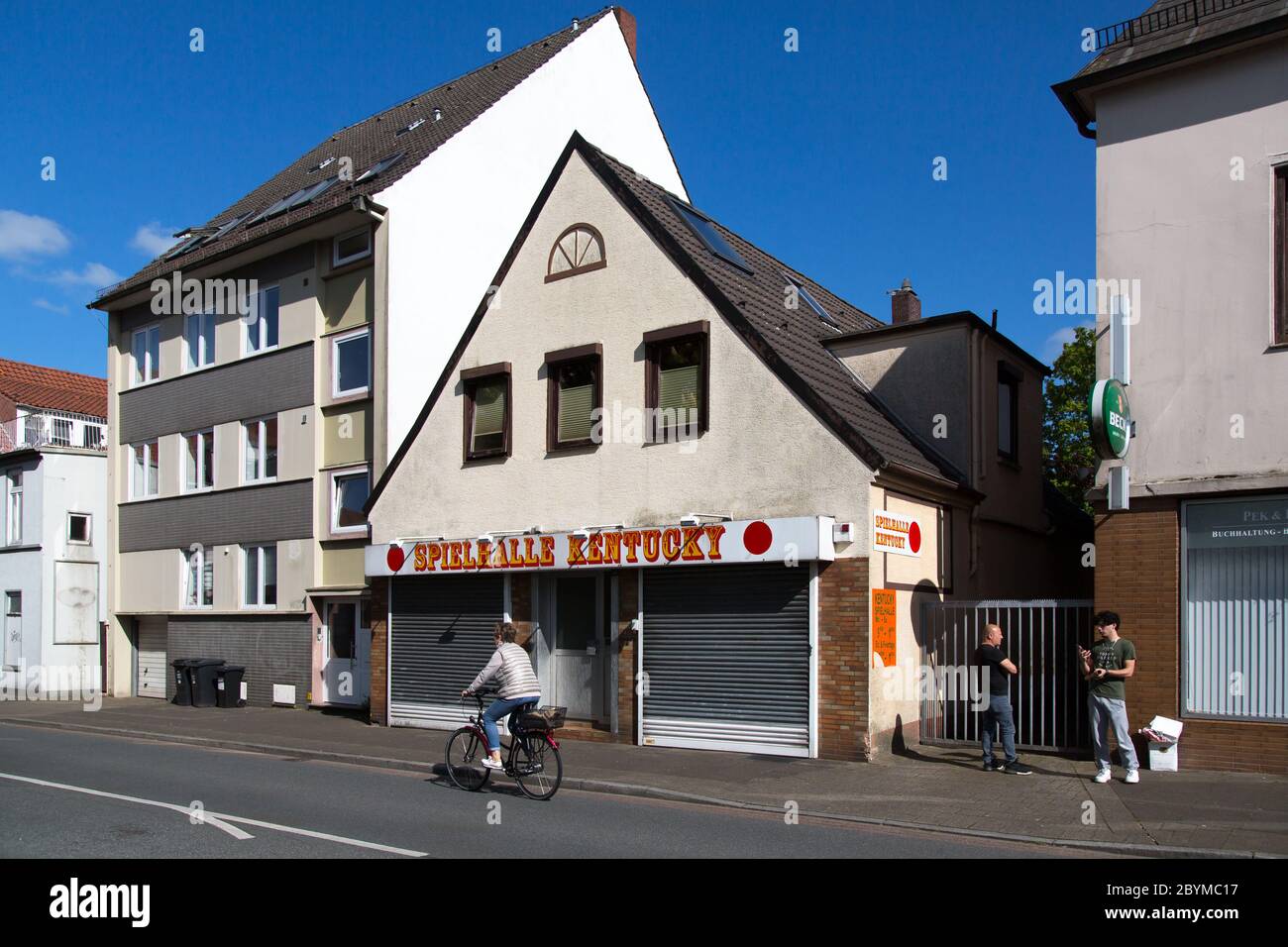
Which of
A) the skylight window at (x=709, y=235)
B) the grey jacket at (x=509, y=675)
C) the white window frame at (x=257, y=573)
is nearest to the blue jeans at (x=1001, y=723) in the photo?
the grey jacket at (x=509, y=675)

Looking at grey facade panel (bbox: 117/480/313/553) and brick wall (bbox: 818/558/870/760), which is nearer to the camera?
brick wall (bbox: 818/558/870/760)

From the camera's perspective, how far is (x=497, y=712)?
478 inches

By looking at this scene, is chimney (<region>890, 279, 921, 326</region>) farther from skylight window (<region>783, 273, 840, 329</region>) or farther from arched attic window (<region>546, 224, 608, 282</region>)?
arched attic window (<region>546, 224, 608, 282</region>)

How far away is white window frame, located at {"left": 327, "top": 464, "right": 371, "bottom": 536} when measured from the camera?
73.4ft

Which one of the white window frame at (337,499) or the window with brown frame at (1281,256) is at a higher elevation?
the window with brown frame at (1281,256)

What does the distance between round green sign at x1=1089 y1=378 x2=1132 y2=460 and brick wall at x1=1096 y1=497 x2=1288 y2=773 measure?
28.6 inches

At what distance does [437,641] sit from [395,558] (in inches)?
60.2

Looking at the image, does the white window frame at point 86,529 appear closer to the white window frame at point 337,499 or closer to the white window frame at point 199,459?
the white window frame at point 199,459

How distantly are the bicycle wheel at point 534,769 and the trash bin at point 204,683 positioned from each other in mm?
14117

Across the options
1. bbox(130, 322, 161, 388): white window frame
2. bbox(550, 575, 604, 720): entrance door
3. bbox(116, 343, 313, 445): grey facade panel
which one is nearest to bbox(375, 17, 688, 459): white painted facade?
bbox(116, 343, 313, 445): grey facade panel

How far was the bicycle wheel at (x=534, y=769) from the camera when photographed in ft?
38.8
